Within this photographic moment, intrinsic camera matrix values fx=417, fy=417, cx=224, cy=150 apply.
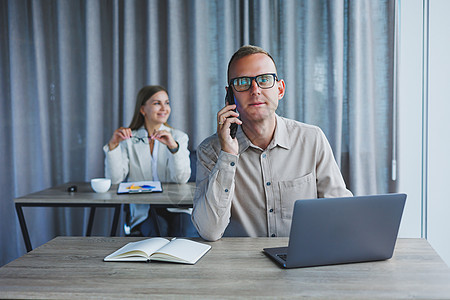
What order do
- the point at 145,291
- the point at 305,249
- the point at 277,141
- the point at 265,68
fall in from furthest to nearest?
the point at 277,141 < the point at 265,68 < the point at 305,249 < the point at 145,291

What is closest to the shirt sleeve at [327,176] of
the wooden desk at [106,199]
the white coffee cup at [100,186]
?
the wooden desk at [106,199]

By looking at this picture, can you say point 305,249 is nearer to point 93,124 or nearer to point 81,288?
point 81,288

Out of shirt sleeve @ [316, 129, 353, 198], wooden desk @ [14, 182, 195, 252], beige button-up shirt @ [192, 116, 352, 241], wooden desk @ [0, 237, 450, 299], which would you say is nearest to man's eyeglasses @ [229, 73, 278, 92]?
beige button-up shirt @ [192, 116, 352, 241]

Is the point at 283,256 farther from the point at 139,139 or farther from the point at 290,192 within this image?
the point at 139,139

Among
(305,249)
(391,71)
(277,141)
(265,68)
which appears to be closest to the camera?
(305,249)

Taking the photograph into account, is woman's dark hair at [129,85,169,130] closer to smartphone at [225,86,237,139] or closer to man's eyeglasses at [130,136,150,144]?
man's eyeglasses at [130,136,150,144]

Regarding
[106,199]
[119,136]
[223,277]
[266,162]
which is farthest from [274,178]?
[119,136]

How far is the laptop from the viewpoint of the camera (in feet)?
3.55

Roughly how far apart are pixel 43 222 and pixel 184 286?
3005 mm

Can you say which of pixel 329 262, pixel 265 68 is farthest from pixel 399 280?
pixel 265 68

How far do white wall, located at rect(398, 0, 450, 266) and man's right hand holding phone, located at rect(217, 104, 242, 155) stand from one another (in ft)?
6.64

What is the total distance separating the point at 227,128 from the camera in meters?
1.49

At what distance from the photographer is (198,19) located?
133 inches

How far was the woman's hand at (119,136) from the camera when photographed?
2.75 metres
